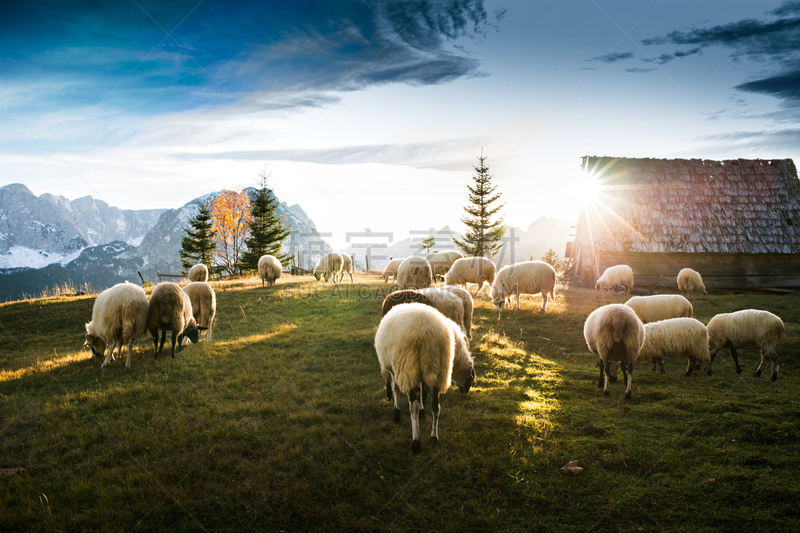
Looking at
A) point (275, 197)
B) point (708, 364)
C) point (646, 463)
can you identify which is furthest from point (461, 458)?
point (275, 197)

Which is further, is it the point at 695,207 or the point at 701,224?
the point at 695,207

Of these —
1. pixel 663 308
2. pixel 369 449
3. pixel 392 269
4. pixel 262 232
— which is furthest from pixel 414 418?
pixel 262 232

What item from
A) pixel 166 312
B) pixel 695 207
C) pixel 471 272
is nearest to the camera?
pixel 166 312

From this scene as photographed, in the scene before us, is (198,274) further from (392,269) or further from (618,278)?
(618,278)

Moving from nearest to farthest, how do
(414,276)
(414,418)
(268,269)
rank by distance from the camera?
1. (414,418)
2. (414,276)
3. (268,269)

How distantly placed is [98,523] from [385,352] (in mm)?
3873

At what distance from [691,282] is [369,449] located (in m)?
21.1

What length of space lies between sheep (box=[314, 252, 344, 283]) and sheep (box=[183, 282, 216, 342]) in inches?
473

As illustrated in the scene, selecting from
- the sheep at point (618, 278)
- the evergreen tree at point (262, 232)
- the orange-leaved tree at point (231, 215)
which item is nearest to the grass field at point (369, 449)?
the sheep at point (618, 278)

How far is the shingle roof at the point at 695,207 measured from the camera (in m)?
21.0

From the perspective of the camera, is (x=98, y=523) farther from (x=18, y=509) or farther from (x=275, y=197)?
(x=275, y=197)

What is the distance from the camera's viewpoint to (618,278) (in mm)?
19594

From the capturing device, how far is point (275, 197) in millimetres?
42188

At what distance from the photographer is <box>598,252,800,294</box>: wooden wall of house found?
2105cm
